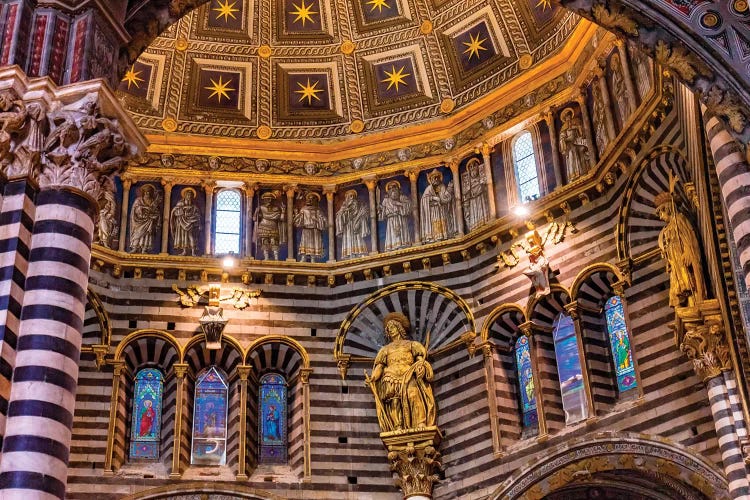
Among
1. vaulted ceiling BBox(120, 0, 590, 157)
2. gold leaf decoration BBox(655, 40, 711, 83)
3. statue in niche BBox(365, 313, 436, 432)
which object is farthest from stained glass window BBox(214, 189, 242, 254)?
gold leaf decoration BBox(655, 40, 711, 83)

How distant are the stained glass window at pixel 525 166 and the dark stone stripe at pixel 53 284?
13.7m

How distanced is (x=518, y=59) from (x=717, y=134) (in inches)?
410

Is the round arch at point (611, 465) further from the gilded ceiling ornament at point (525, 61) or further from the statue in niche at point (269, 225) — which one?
the gilded ceiling ornament at point (525, 61)

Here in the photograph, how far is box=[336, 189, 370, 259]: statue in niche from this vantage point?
2597 centimetres

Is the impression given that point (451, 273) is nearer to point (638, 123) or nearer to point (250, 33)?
point (638, 123)

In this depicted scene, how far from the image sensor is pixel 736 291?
18.0 m

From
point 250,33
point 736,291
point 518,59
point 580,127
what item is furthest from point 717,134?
point 250,33

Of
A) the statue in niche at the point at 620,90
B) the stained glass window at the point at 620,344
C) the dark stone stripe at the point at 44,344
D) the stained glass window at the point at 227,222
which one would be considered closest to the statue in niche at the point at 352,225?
the stained glass window at the point at 227,222

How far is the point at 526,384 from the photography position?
76.2 ft

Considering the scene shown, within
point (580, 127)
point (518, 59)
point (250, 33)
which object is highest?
point (250, 33)

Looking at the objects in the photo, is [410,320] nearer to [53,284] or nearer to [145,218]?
[145,218]

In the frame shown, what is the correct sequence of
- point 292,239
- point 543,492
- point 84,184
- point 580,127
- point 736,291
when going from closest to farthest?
point 84,184, point 736,291, point 543,492, point 580,127, point 292,239

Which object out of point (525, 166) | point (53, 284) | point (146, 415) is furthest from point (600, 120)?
point (53, 284)

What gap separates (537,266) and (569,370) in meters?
2.32
